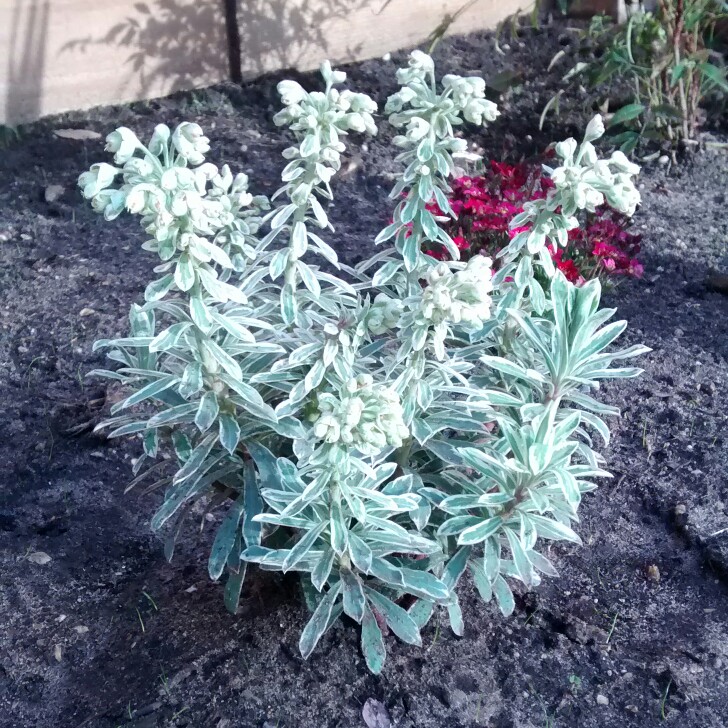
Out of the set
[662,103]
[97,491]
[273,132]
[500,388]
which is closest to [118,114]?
[273,132]

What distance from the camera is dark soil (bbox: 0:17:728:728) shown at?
79.0 inches

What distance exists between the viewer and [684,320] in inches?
130

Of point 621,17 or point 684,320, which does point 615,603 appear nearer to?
point 684,320

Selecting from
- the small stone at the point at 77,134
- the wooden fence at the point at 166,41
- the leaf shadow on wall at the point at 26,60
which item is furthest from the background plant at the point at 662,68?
the leaf shadow on wall at the point at 26,60

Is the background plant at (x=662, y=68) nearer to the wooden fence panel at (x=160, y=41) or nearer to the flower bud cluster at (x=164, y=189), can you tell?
the wooden fence panel at (x=160, y=41)

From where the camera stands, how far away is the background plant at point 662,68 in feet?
13.3

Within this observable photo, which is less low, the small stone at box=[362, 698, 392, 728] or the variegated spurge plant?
the variegated spurge plant

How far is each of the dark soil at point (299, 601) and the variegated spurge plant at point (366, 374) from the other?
25 cm

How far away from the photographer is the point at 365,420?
143 cm

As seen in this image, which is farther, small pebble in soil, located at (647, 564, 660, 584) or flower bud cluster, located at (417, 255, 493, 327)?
small pebble in soil, located at (647, 564, 660, 584)

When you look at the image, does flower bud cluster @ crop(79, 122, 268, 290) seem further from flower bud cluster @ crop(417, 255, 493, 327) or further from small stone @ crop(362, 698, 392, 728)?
small stone @ crop(362, 698, 392, 728)

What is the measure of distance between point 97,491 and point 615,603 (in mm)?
1646

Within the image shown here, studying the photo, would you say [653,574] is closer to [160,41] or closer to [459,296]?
[459,296]

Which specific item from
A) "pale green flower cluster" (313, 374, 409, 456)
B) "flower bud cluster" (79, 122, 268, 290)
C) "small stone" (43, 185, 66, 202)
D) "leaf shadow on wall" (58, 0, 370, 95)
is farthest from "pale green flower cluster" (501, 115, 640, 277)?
"leaf shadow on wall" (58, 0, 370, 95)
